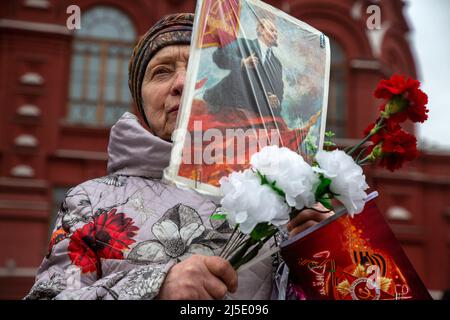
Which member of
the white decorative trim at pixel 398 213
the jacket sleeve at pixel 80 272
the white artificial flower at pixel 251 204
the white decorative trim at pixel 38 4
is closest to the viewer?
the white artificial flower at pixel 251 204

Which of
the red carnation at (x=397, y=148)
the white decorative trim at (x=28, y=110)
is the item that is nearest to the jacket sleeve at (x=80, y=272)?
the red carnation at (x=397, y=148)

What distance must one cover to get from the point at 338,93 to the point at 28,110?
17.3 ft

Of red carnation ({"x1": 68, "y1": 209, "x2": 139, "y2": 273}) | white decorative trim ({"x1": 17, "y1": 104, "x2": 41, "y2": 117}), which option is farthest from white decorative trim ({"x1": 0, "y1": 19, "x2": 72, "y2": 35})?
red carnation ({"x1": 68, "y1": 209, "x2": 139, "y2": 273})

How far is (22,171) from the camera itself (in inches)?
408

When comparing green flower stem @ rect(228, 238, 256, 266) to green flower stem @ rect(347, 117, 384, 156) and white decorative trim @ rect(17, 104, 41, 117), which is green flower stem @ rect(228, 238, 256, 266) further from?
white decorative trim @ rect(17, 104, 41, 117)

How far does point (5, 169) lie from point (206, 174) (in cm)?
955

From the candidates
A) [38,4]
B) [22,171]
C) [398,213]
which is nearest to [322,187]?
[22,171]

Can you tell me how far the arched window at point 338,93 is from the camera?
11.9 m

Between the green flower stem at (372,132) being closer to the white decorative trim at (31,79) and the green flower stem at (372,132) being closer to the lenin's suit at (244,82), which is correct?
the lenin's suit at (244,82)

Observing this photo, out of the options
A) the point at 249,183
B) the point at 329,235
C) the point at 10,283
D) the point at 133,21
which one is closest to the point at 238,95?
the point at 249,183

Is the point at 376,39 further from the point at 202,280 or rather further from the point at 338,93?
the point at 202,280

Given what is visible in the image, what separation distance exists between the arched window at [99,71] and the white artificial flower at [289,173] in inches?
385

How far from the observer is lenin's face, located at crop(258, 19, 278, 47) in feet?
5.06

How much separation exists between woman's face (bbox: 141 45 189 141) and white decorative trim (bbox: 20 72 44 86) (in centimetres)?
940
